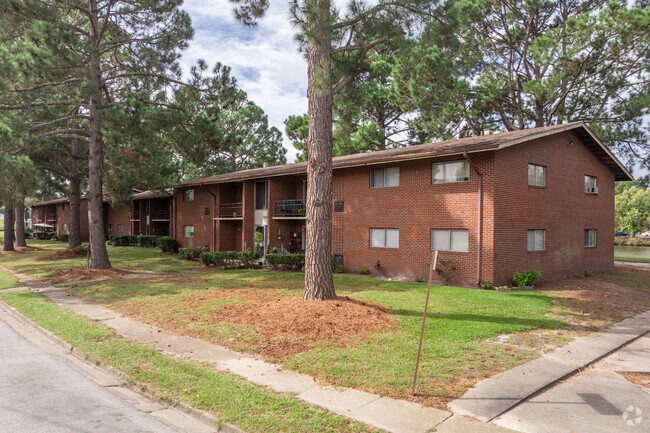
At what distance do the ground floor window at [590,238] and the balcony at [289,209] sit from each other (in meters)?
14.0

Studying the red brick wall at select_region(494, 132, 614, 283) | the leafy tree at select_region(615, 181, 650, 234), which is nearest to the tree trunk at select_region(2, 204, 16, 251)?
the red brick wall at select_region(494, 132, 614, 283)

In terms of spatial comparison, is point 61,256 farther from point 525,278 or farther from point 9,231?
point 525,278

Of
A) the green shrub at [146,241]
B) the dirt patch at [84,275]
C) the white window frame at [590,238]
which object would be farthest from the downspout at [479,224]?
the green shrub at [146,241]

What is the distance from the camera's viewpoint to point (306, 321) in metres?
8.64

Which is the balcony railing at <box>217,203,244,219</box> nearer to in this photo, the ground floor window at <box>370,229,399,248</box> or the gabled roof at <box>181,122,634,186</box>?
the gabled roof at <box>181,122,634,186</box>

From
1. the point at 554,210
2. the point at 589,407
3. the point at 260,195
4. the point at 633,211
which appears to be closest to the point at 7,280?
the point at 260,195

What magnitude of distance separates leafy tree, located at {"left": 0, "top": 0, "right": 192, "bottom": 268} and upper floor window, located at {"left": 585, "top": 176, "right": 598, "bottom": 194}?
2015cm

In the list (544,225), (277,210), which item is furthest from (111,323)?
(544,225)

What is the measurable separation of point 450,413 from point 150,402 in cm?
387

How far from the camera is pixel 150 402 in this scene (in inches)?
217

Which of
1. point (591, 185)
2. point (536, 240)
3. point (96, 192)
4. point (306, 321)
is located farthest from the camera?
point (591, 185)

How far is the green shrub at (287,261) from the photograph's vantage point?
1970 cm

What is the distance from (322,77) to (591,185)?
17.3 meters

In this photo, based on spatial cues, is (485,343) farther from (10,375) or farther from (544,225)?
(544,225)
